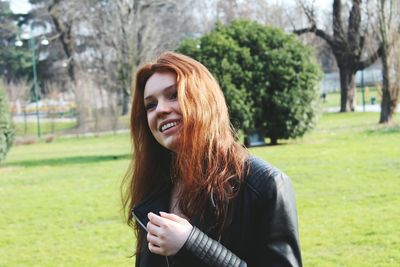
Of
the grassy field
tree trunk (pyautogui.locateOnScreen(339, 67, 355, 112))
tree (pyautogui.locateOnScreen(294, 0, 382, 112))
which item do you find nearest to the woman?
the grassy field

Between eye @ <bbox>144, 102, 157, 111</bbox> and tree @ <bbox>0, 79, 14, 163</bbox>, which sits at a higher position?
eye @ <bbox>144, 102, 157, 111</bbox>

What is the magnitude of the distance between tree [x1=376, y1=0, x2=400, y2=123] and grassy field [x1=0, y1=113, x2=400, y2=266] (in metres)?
6.34

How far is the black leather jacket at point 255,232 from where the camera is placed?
69.6 inches

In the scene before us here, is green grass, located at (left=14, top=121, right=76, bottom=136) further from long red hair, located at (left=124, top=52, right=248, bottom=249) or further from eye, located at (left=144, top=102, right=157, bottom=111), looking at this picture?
long red hair, located at (left=124, top=52, right=248, bottom=249)

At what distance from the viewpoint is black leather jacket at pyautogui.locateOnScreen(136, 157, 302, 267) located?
1.77 metres

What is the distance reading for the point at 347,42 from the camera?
31812mm

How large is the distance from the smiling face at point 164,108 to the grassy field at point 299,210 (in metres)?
2.50

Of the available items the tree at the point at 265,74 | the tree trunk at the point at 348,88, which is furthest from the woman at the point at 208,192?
the tree trunk at the point at 348,88

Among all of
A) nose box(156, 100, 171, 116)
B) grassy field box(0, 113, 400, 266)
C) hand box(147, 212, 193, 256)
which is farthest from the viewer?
grassy field box(0, 113, 400, 266)

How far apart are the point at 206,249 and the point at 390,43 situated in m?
20.7

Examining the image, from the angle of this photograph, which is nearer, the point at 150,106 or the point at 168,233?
the point at 168,233

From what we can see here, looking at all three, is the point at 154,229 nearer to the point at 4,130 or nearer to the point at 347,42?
the point at 4,130

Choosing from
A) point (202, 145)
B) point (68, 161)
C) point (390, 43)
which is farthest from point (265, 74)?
point (202, 145)

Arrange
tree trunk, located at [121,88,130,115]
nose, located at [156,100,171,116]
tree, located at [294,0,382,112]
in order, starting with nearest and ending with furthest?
nose, located at [156,100,171,116] → tree, located at [294,0,382,112] → tree trunk, located at [121,88,130,115]
